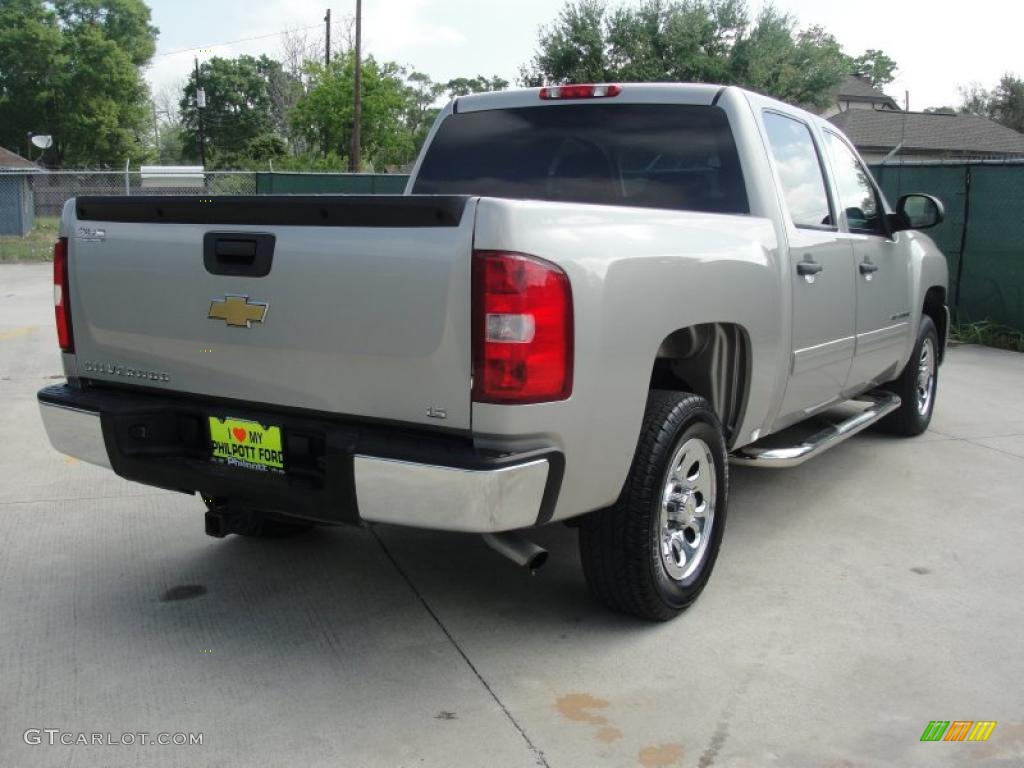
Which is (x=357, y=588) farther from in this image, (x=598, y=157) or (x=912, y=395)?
(x=912, y=395)

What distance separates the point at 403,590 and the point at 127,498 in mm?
1941

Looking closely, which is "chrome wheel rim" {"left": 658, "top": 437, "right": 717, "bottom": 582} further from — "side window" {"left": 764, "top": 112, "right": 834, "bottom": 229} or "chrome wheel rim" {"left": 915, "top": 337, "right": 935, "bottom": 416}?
"chrome wheel rim" {"left": 915, "top": 337, "right": 935, "bottom": 416}

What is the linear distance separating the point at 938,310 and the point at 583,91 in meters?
3.35

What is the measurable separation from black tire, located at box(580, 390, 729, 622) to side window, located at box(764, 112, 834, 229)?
1.36 meters

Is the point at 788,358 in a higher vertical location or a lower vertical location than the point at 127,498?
higher

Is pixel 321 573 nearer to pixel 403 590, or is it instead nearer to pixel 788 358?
pixel 403 590

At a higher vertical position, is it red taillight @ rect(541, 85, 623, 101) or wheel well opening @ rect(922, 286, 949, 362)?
red taillight @ rect(541, 85, 623, 101)

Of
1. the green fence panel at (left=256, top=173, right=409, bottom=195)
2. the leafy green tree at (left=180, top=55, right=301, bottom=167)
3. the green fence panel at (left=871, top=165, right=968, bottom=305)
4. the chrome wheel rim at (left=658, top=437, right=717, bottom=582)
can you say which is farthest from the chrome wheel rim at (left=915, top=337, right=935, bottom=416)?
the leafy green tree at (left=180, top=55, right=301, bottom=167)

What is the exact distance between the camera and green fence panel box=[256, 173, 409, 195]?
19984 mm

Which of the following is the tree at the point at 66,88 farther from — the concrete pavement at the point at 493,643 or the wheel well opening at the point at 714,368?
the wheel well opening at the point at 714,368

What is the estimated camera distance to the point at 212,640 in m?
3.46

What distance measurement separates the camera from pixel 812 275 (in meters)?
4.36

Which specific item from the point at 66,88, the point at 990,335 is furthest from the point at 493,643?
the point at 66,88

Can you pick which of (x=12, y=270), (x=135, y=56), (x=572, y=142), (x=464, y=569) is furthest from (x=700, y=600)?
(x=135, y=56)
